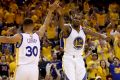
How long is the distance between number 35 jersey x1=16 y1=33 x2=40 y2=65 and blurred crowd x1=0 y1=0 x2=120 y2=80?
1307 millimetres

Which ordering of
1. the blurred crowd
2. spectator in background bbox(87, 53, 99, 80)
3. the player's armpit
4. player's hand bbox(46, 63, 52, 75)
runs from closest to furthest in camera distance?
the player's armpit < player's hand bbox(46, 63, 52, 75) < the blurred crowd < spectator in background bbox(87, 53, 99, 80)

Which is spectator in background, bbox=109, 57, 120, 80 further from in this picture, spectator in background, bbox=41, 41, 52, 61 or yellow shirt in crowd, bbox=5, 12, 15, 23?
yellow shirt in crowd, bbox=5, 12, 15, 23

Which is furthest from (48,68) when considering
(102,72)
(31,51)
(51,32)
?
(31,51)

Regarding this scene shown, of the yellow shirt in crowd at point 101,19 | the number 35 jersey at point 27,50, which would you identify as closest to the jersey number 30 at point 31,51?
the number 35 jersey at point 27,50

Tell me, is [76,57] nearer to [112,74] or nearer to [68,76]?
[68,76]

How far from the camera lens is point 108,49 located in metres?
15.5

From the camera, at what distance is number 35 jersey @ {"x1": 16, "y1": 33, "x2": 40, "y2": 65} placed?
797 cm

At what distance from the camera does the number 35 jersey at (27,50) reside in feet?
26.1

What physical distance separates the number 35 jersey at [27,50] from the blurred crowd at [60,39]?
1307 mm

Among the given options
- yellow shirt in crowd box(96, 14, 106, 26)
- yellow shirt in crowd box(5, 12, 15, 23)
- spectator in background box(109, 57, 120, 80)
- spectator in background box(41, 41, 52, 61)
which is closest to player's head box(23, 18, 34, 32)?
spectator in background box(109, 57, 120, 80)

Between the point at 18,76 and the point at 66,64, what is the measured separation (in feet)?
4.22

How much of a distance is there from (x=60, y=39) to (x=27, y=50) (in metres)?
7.32

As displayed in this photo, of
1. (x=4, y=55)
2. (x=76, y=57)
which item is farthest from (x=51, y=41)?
(x=76, y=57)

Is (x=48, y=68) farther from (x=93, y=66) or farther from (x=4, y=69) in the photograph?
(x=93, y=66)
